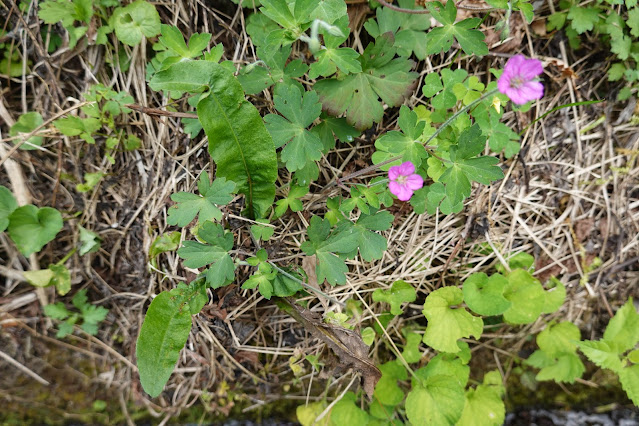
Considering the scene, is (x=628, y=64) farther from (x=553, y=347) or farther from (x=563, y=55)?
(x=553, y=347)

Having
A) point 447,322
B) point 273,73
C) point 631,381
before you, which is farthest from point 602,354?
point 273,73

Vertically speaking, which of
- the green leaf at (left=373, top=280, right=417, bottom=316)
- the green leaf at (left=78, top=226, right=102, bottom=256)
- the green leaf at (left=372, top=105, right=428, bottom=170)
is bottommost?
the green leaf at (left=373, top=280, right=417, bottom=316)

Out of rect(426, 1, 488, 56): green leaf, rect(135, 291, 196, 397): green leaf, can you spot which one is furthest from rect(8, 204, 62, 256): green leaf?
rect(426, 1, 488, 56): green leaf

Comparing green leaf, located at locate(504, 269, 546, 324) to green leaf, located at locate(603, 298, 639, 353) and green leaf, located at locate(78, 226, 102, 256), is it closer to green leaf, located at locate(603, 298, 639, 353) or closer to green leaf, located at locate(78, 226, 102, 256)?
green leaf, located at locate(603, 298, 639, 353)

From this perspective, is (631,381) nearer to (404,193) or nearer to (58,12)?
Answer: (404,193)

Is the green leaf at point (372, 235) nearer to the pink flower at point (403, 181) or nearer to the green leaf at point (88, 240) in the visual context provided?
the pink flower at point (403, 181)

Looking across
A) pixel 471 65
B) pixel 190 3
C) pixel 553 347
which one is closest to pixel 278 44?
pixel 190 3
